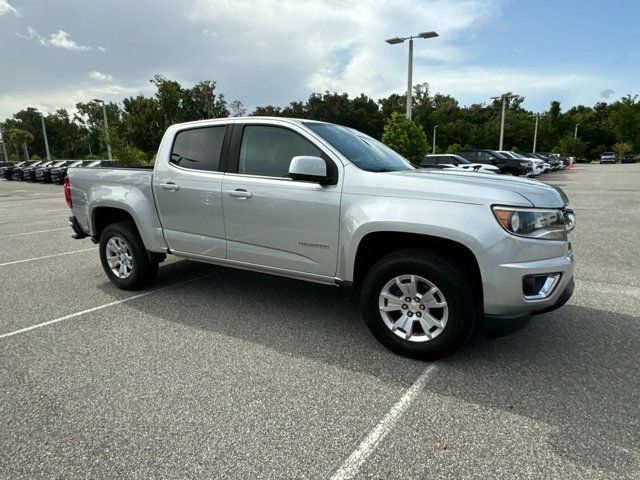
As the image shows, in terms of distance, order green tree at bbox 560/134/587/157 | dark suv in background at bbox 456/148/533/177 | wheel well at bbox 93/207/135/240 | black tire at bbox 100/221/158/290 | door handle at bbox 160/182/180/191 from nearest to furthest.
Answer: door handle at bbox 160/182/180/191 < black tire at bbox 100/221/158/290 < wheel well at bbox 93/207/135/240 < dark suv in background at bbox 456/148/533/177 < green tree at bbox 560/134/587/157

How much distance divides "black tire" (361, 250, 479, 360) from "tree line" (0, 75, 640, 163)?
39535 mm

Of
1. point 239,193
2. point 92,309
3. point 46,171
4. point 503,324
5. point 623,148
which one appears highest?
point 239,193

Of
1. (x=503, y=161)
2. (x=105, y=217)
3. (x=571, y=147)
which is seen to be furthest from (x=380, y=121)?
(x=105, y=217)

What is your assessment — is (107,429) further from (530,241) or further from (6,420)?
(530,241)

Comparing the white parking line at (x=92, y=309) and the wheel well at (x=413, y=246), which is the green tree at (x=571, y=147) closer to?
the white parking line at (x=92, y=309)

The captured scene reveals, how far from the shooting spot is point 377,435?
8.18 ft

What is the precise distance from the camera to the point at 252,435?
249cm

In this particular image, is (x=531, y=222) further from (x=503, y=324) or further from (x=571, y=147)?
(x=571, y=147)

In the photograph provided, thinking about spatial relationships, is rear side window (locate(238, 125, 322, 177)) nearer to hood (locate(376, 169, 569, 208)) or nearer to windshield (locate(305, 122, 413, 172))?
windshield (locate(305, 122, 413, 172))

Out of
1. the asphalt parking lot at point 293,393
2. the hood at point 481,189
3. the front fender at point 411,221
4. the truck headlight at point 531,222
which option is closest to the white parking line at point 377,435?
the asphalt parking lot at point 293,393

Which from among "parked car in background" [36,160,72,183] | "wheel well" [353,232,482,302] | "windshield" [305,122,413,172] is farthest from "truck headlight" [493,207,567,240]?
"parked car in background" [36,160,72,183]

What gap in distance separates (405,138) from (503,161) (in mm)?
9280

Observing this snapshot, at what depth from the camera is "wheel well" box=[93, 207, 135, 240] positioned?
5.20 metres

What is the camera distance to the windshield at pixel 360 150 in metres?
3.79
